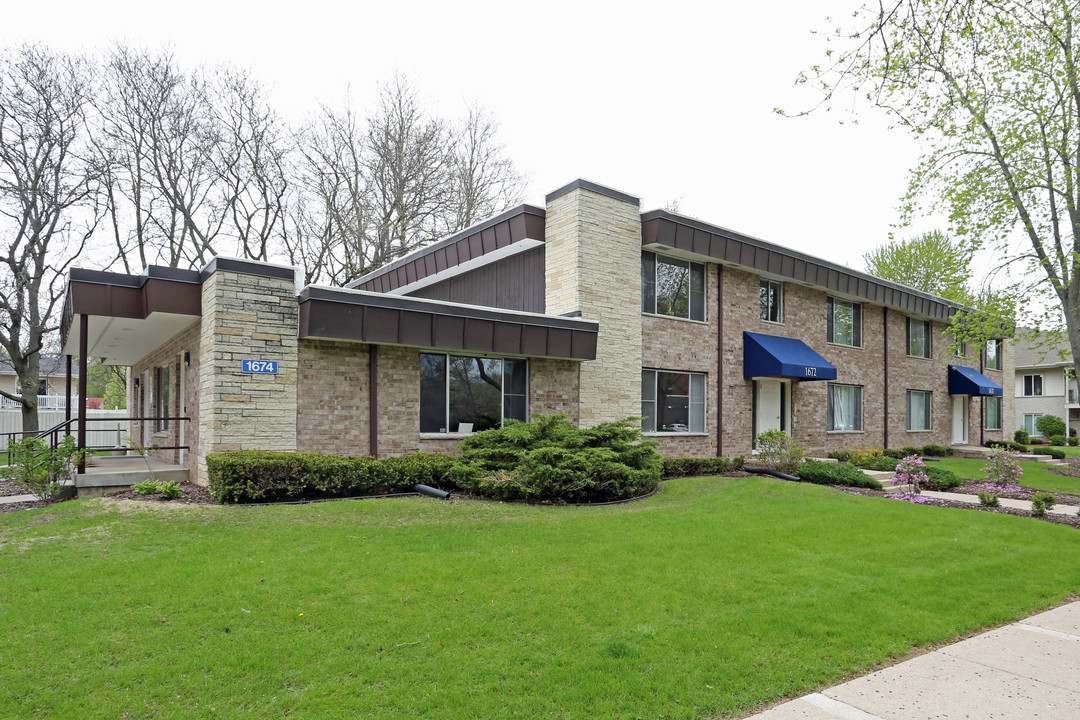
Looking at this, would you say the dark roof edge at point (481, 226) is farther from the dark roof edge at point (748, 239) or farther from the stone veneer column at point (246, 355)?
the stone veneer column at point (246, 355)

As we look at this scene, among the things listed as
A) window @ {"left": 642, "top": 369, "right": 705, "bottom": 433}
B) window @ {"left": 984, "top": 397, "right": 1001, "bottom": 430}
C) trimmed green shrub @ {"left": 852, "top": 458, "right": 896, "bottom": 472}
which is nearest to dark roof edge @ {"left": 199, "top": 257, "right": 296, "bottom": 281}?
window @ {"left": 642, "top": 369, "right": 705, "bottom": 433}

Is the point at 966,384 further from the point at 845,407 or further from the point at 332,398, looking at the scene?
the point at 332,398

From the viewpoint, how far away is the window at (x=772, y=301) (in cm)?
1827

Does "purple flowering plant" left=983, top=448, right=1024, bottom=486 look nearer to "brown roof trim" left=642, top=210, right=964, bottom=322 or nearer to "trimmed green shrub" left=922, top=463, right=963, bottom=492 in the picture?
"trimmed green shrub" left=922, top=463, right=963, bottom=492

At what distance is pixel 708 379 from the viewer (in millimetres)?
16453

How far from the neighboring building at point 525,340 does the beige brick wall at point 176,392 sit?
0.28ft

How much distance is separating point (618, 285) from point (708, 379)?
375 centimetres

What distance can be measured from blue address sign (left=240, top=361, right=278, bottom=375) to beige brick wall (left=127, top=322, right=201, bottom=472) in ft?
5.88

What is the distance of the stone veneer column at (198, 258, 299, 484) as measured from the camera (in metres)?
10.2

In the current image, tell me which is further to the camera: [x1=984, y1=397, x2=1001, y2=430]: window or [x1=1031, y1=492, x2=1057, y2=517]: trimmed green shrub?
[x1=984, y1=397, x2=1001, y2=430]: window

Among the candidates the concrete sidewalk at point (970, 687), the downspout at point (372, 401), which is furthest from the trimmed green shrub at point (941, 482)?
the downspout at point (372, 401)

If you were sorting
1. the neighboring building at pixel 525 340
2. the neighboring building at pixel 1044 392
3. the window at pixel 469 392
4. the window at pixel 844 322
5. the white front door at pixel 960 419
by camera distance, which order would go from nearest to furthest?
the neighboring building at pixel 525 340
the window at pixel 469 392
the window at pixel 844 322
the white front door at pixel 960 419
the neighboring building at pixel 1044 392

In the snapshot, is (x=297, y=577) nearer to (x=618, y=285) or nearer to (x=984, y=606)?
(x=984, y=606)

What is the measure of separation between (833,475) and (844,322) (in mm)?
8654
